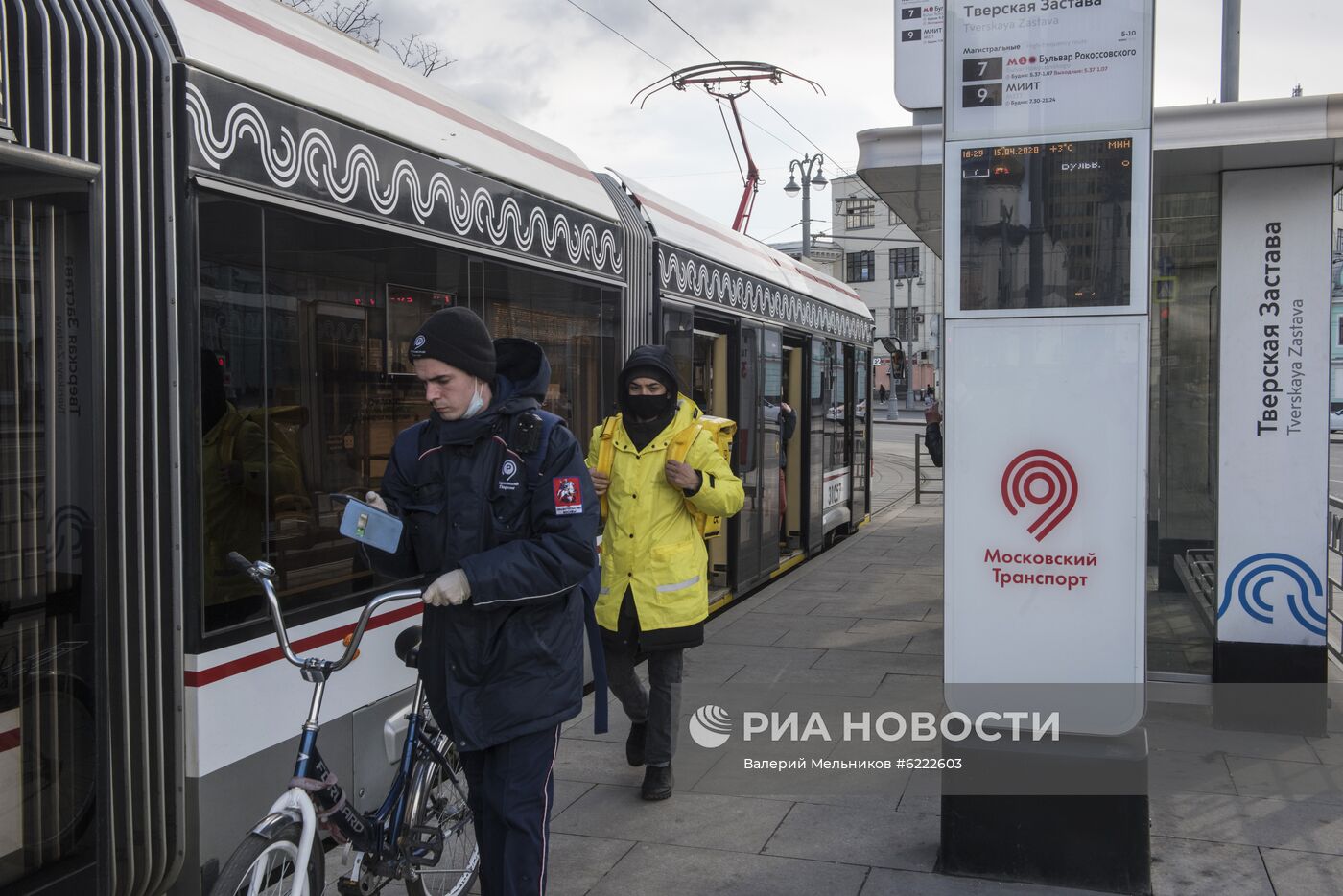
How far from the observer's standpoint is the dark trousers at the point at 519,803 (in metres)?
2.97

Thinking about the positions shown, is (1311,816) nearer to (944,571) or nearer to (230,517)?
(944,571)

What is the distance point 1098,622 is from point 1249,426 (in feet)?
7.84

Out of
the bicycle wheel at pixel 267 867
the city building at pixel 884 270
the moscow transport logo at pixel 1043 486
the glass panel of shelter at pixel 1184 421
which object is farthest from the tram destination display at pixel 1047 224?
the city building at pixel 884 270

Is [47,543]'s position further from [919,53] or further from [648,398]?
[919,53]

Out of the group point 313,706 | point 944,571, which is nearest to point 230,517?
point 313,706

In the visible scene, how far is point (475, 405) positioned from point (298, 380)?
1.03 m

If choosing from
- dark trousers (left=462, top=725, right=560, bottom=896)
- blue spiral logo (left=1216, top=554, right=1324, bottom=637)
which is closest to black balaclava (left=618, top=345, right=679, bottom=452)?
dark trousers (left=462, top=725, right=560, bottom=896)

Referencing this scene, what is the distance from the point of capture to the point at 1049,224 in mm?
3668

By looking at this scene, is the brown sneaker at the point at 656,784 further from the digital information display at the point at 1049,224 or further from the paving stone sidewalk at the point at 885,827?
the digital information display at the point at 1049,224

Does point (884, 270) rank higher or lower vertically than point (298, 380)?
higher

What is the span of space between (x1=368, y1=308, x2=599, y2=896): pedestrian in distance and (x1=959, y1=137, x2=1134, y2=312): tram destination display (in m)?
1.54

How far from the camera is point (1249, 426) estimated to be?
Result: 5539mm

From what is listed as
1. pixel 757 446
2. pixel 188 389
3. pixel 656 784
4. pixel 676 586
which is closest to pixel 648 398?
pixel 676 586

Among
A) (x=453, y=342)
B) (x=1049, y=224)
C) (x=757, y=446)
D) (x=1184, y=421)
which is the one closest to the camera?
(x=453, y=342)
